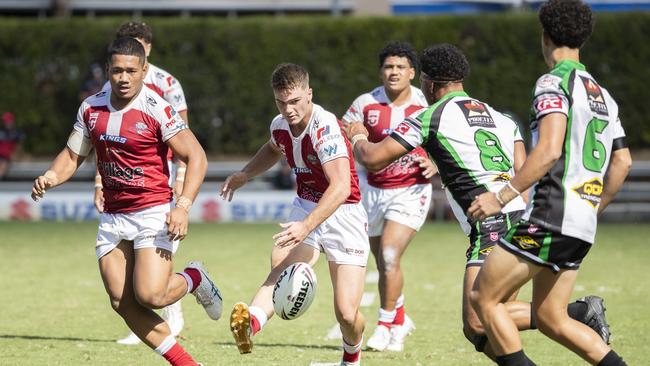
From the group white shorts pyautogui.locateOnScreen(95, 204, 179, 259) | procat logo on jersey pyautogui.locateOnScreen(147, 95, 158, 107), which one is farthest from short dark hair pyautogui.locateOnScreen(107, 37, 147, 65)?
white shorts pyautogui.locateOnScreen(95, 204, 179, 259)

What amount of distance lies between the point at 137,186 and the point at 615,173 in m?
3.03

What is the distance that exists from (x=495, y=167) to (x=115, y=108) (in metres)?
2.47

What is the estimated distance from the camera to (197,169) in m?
6.97

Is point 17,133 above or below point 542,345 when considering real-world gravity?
below

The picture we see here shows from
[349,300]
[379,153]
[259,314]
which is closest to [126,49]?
[379,153]

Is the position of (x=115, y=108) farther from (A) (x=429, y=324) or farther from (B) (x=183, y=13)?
(B) (x=183, y=13)

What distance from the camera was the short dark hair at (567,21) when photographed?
586 cm

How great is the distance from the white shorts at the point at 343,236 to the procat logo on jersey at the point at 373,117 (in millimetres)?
2191

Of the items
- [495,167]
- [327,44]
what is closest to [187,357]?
[495,167]

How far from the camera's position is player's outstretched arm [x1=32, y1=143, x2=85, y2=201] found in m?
7.24

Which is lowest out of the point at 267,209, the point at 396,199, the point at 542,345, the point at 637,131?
the point at 267,209

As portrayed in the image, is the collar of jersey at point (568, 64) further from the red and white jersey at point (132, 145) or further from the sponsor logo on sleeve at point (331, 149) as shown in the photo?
the red and white jersey at point (132, 145)

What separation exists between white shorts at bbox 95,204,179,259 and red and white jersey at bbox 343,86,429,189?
288 centimetres

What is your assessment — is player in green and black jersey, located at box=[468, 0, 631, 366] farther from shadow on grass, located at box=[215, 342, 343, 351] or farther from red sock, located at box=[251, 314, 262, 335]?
shadow on grass, located at box=[215, 342, 343, 351]
